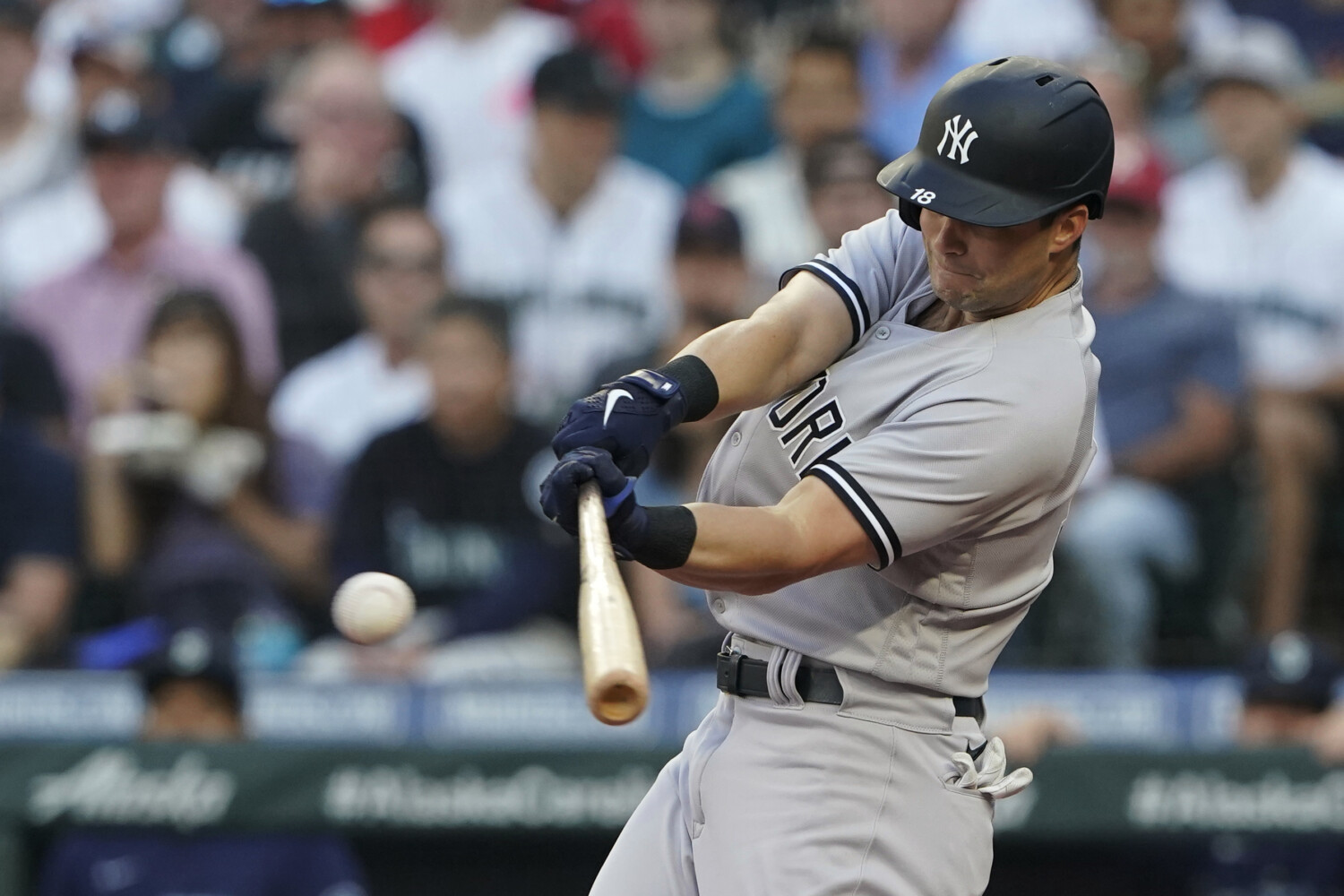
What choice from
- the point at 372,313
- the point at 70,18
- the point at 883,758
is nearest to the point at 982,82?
the point at 883,758

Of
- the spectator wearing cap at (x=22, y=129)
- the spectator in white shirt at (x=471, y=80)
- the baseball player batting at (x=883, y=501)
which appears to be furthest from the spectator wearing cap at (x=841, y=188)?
the baseball player batting at (x=883, y=501)

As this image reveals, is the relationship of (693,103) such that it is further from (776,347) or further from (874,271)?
(776,347)

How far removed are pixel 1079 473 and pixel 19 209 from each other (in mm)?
4480

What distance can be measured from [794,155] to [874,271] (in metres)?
3.14

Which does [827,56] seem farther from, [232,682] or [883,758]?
[883,758]

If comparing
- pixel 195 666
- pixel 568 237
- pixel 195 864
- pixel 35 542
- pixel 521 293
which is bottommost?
pixel 195 864

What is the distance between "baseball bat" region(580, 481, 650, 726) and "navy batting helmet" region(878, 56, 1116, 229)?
0.62 m

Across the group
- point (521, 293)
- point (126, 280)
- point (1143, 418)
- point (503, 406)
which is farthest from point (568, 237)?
point (1143, 418)

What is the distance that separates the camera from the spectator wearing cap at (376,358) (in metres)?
5.29

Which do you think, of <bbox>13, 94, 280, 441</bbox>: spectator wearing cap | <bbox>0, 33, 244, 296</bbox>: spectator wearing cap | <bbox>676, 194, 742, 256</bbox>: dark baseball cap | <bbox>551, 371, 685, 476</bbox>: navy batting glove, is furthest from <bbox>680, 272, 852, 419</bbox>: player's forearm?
<bbox>0, 33, 244, 296</bbox>: spectator wearing cap

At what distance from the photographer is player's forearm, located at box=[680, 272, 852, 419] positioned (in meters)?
2.33

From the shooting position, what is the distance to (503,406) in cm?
512

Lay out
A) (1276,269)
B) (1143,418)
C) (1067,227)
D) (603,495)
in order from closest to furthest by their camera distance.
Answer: (603,495) → (1067,227) → (1143,418) → (1276,269)

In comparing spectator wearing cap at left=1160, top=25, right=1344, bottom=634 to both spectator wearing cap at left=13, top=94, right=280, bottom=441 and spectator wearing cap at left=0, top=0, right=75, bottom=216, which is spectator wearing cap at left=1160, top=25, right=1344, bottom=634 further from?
spectator wearing cap at left=0, top=0, right=75, bottom=216
